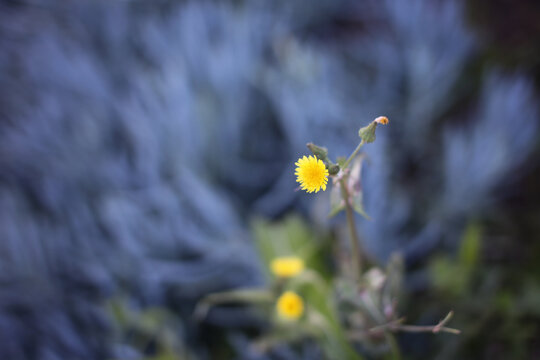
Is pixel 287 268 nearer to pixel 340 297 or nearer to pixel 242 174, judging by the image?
pixel 340 297

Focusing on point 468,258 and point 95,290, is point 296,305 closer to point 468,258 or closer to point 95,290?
point 468,258

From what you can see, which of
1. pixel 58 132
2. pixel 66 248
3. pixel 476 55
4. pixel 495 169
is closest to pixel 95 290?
pixel 66 248

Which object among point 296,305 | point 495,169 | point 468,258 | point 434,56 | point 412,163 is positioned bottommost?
point 296,305

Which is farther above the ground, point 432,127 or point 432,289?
point 432,127

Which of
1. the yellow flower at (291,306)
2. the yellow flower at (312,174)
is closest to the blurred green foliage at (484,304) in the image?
the yellow flower at (291,306)

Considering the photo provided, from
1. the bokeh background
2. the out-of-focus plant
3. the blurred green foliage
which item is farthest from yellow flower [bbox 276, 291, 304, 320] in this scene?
the blurred green foliage

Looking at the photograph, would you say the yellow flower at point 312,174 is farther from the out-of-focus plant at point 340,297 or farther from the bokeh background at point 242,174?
the bokeh background at point 242,174

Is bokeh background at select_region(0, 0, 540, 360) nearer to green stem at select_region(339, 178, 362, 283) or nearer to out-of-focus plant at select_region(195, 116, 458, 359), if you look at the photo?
out-of-focus plant at select_region(195, 116, 458, 359)
